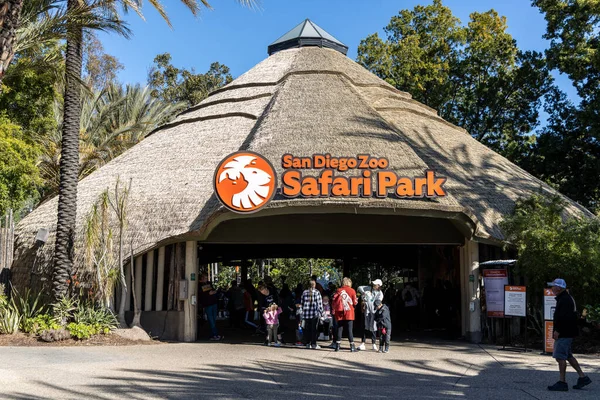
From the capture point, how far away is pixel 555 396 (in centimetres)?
975

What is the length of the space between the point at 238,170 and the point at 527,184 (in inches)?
424

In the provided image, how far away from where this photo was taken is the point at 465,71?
38938 millimetres

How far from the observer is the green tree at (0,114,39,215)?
19.8m

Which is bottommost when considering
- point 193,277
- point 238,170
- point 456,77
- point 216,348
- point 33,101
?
point 216,348

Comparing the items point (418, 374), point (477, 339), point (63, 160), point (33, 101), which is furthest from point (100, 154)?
point (418, 374)

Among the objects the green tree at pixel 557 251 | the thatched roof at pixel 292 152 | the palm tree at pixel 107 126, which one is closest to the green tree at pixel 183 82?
the palm tree at pixel 107 126

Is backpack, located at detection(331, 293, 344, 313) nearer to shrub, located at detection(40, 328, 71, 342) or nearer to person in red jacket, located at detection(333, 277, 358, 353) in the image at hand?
person in red jacket, located at detection(333, 277, 358, 353)

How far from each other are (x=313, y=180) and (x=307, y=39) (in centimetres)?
1860

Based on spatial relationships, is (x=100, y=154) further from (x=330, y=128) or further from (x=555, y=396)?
(x=555, y=396)

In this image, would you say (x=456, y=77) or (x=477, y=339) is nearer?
(x=477, y=339)

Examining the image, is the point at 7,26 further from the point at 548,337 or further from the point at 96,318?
the point at 548,337

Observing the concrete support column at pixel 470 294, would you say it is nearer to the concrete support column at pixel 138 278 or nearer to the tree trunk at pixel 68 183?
the concrete support column at pixel 138 278

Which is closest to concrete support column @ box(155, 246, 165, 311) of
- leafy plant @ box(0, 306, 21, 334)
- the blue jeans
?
the blue jeans

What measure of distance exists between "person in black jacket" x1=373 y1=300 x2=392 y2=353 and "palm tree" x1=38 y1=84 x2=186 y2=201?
1772 cm
